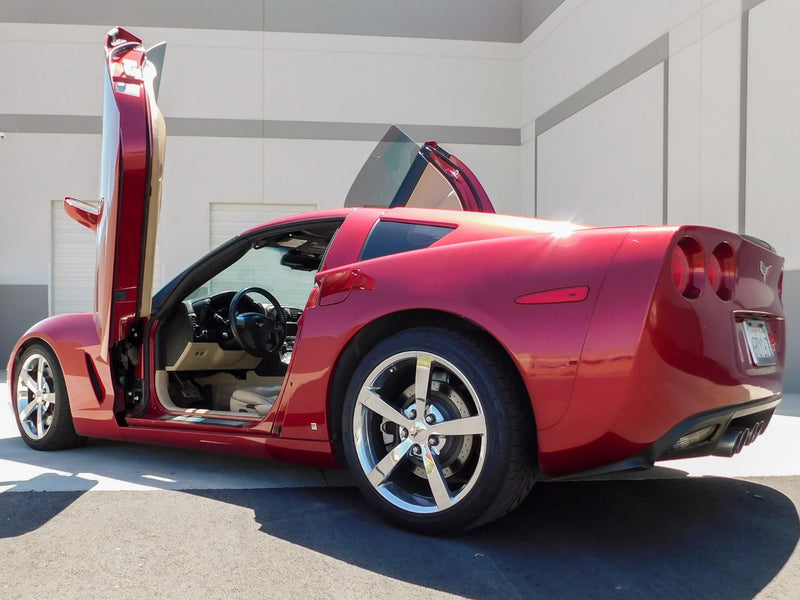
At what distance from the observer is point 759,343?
2793 mm

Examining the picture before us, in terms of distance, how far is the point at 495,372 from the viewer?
2.55 meters

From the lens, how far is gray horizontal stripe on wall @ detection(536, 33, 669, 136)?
31.7ft

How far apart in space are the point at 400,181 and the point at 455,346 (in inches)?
84.8

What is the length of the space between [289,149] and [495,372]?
10.9 metres

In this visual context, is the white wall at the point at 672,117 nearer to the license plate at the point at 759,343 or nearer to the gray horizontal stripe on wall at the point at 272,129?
the gray horizontal stripe on wall at the point at 272,129

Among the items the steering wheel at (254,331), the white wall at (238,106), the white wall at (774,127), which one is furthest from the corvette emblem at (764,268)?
the white wall at (238,106)

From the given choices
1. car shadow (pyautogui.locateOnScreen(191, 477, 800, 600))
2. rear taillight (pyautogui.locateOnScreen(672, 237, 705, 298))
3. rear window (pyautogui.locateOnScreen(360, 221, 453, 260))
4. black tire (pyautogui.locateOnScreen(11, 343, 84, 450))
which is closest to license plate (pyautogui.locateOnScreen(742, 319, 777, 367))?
rear taillight (pyautogui.locateOnScreen(672, 237, 705, 298))

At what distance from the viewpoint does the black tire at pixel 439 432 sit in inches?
99.7

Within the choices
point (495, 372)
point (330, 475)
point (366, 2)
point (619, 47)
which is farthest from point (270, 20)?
point (495, 372)

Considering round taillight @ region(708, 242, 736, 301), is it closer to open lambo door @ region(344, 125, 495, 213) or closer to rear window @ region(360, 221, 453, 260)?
rear window @ region(360, 221, 453, 260)

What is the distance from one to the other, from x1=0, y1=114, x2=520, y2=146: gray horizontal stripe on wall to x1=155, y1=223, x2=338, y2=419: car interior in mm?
8423

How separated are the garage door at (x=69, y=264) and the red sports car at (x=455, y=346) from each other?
8.95 meters

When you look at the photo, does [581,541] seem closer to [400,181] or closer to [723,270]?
[723,270]

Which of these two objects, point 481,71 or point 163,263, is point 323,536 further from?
point 481,71
